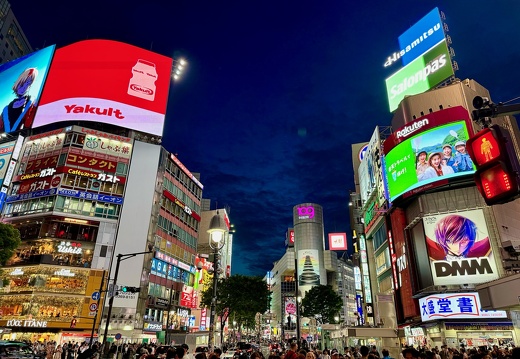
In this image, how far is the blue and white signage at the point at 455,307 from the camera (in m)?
30.6

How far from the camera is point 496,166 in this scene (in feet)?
15.0

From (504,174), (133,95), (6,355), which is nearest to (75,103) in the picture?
(133,95)

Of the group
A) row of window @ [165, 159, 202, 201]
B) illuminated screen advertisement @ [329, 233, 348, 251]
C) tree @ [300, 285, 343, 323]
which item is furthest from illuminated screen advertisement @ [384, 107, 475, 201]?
illuminated screen advertisement @ [329, 233, 348, 251]

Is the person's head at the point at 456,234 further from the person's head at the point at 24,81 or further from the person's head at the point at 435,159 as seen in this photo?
the person's head at the point at 24,81

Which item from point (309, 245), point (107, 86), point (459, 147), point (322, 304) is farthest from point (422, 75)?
point (309, 245)

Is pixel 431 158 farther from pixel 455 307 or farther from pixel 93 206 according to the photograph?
pixel 93 206

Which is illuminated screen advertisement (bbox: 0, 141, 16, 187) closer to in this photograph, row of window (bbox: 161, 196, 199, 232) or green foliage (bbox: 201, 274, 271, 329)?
row of window (bbox: 161, 196, 199, 232)

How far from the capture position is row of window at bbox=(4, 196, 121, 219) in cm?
4766

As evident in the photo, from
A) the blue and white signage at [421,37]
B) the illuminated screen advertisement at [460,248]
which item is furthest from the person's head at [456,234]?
the blue and white signage at [421,37]

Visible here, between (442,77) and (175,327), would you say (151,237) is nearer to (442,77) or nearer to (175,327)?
(175,327)

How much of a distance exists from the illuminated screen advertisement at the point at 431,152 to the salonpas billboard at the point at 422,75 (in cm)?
786

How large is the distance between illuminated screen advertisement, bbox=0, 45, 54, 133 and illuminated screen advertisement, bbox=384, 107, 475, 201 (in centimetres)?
5498

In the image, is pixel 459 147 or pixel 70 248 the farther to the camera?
pixel 70 248

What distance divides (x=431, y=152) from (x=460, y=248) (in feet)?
32.5
